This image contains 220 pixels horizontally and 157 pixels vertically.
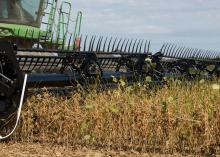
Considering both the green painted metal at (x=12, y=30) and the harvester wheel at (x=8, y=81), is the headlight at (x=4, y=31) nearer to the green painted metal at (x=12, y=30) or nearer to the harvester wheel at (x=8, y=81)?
the green painted metal at (x=12, y=30)

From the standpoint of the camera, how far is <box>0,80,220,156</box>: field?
13.2ft

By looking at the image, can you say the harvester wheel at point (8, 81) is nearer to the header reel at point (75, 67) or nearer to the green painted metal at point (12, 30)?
the header reel at point (75, 67)

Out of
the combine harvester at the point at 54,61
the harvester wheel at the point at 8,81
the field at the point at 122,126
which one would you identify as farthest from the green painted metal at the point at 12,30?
the harvester wheel at the point at 8,81

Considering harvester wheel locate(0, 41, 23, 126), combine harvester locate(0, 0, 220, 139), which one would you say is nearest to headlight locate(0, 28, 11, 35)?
combine harvester locate(0, 0, 220, 139)

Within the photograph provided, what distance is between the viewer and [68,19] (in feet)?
25.7

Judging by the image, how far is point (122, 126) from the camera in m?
4.35

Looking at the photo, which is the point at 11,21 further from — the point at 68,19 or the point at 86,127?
the point at 86,127

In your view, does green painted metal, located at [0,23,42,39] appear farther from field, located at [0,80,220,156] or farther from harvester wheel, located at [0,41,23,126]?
harvester wheel, located at [0,41,23,126]

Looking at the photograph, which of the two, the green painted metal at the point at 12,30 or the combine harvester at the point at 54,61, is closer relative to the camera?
the combine harvester at the point at 54,61

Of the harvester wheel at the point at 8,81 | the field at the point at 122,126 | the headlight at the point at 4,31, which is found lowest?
the field at the point at 122,126

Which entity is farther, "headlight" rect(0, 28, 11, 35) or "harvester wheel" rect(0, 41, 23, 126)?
"headlight" rect(0, 28, 11, 35)

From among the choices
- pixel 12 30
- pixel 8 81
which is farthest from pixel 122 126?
pixel 12 30

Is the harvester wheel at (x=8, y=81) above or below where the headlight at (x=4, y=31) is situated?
below

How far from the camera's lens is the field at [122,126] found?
4.04 m
